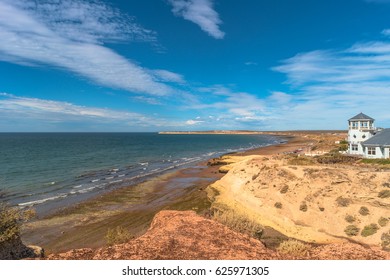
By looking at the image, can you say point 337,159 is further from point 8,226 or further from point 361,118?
point 8,226

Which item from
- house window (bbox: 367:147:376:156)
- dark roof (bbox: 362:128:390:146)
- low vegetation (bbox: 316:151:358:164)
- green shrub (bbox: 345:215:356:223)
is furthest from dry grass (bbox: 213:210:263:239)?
house window (bbox: 367:147:376:156)

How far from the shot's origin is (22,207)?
110ft

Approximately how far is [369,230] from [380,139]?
91.2 ft

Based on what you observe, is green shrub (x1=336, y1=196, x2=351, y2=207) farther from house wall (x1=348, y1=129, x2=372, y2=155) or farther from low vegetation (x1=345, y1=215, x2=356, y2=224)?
house wall (x1=348, y1=129, x2=372, y2=155)

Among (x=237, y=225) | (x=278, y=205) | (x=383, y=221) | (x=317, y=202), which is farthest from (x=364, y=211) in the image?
(x=237, y=225)

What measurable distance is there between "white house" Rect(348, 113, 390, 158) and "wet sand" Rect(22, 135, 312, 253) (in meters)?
27.3

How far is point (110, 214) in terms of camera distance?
102ft

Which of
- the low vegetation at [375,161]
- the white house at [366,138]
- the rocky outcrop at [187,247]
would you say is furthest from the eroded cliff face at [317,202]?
the white house at [366,138]

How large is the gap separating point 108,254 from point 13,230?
320 inches

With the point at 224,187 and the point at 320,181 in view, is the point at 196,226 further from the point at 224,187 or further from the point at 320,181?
the point at 224,187

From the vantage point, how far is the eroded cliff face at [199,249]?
32.7 ft

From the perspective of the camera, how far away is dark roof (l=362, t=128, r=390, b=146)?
43.0 metres

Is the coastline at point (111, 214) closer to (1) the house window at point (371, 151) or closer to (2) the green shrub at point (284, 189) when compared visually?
(2) the green shrub at point (284, 189)
